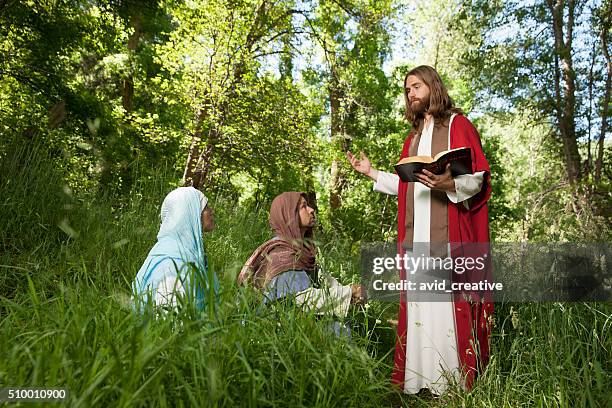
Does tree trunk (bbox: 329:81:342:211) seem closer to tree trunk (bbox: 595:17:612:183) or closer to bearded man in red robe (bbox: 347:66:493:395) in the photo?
tree trunk (bbox: 595:17:612:183)

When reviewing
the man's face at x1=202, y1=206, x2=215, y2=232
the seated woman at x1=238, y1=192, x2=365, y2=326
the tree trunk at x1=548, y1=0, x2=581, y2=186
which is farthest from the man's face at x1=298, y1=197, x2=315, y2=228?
the tree trunk at x1=548, y1=0, x2=581, y2=186

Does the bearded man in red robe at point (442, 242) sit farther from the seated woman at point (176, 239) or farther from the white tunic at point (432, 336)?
the seated woman at point (176, 239)

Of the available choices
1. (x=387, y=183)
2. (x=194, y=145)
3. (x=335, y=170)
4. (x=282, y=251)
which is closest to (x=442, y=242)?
(x=387, y=183)

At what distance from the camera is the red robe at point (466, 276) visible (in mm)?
2648

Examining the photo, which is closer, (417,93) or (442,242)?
(442,242)

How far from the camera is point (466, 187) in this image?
2682mm

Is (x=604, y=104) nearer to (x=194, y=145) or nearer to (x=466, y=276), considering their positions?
(x=466, y=276)

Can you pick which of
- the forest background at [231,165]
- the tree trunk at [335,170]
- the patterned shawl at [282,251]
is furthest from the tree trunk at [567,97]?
the patterned shawl at [282,251]

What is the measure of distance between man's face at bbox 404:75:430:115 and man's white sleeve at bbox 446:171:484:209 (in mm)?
565

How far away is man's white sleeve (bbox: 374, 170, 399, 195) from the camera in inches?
127

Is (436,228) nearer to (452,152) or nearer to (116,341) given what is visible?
(452,152)

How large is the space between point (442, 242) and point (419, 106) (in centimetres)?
87

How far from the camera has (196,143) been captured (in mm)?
9102

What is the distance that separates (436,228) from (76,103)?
4.92 meters
